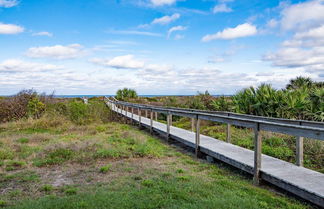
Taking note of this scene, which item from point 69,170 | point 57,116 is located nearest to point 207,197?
point 69,170

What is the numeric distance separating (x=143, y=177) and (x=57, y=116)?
36.0 feet

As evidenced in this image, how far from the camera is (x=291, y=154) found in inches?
285

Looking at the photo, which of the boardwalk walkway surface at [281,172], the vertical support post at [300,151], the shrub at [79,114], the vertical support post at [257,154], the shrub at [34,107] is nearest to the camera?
the boardwalk walkway surface at [281,172]

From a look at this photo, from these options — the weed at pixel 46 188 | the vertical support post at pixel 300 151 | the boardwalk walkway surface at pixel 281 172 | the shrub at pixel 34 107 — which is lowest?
the weed at pixel 46 188

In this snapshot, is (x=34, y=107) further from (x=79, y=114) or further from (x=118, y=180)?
(x=118, y=180)

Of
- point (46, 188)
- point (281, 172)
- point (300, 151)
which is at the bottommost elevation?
point (46, 188)

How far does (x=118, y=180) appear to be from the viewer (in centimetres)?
542

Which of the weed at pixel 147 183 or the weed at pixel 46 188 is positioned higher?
the weed at pixel 147 183

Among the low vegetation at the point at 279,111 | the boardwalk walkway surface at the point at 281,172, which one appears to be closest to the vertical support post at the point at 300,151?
the boardwalk walkway surface at the point at 281,172

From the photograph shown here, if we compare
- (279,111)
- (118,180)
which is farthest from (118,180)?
(279,111)

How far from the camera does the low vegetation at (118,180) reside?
4234 millimetres

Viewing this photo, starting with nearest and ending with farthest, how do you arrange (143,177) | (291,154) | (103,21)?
(143,177), (291,154), (103,21)

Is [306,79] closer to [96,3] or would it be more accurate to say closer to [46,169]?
[96,3]

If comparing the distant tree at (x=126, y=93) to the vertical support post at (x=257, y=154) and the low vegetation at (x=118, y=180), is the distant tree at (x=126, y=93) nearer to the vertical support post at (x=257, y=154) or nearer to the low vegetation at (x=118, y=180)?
the low vegetation at (x=118, y=180)
